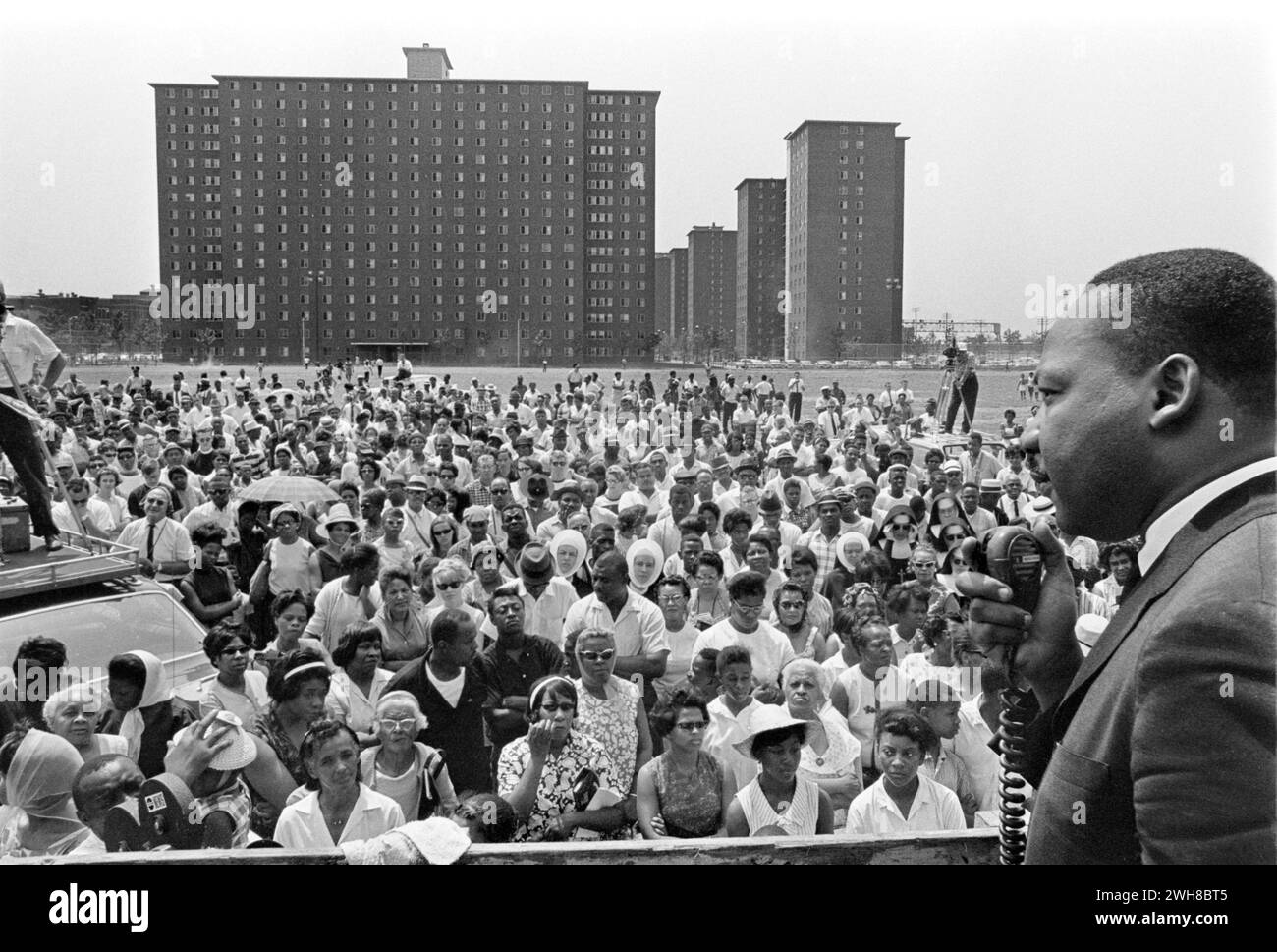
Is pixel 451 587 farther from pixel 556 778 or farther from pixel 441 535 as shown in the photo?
pixel 556 778

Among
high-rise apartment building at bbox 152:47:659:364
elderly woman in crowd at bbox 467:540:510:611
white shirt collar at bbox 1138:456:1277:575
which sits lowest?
elderly woman in crowd at bbox 467:540:510:611

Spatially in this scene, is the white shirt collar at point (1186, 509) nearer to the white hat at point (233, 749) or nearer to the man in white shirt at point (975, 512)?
the white hat at point (233, 749)

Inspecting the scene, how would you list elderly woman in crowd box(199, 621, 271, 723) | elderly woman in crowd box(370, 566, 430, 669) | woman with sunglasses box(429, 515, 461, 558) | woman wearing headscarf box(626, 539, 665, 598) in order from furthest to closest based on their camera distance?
woman with sunglasses box(429, 515, 461, 558) → woman wearing headscarf box(626, 539, 665, 598) → elderly woman in crowd box(370, 566, 430, 669) → elderly woman in crowd box(199, 621, 271, 723)

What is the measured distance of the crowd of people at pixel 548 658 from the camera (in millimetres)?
4293

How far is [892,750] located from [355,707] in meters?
2.63

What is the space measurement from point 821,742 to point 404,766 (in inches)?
73.1

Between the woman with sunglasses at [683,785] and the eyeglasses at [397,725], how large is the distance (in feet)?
3.17

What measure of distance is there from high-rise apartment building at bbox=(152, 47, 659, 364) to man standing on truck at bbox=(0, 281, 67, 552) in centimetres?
2661

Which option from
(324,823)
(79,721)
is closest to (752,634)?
(324,823)

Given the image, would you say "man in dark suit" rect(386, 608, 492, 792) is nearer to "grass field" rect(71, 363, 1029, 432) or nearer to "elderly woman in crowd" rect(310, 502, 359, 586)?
"elderly woman in crowd" rect(310, 502, 359, 586)

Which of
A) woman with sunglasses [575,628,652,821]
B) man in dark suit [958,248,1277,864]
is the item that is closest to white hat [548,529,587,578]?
woman with sunglasses [575,628,652,821]

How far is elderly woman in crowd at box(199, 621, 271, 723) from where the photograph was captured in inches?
208

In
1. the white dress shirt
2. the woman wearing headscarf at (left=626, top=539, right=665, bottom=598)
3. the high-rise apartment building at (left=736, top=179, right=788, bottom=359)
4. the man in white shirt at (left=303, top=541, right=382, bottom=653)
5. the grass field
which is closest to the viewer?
the white dress shirt

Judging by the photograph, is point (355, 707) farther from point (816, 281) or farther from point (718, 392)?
point (816, 281)
